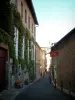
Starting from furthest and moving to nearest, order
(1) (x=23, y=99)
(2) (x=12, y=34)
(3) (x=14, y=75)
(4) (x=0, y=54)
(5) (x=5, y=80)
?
1. (3) (x=14, y=75)
2. (2) (x=12, y=34)
3. (5) (x=5, y=80)
4. (4) (x=0, y=54)
5. (1) (x=23, y=99)

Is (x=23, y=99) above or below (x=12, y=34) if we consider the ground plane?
below

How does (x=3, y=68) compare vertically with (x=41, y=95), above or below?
above

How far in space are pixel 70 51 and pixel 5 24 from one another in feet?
17.5

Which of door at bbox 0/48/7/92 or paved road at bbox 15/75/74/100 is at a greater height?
door at bbox 0/48/7/92

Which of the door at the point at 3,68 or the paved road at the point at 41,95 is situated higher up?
the door at the point at 3,68

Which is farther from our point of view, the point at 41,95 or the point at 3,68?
the point at 3,68

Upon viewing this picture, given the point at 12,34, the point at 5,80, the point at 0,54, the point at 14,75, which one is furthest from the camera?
the point at 14,75

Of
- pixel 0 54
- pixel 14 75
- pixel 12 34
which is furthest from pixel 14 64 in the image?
pixel 0 54

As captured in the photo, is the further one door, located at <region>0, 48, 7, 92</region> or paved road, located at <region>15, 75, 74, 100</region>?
door, located at <region>0, 48, 7, 92</region>

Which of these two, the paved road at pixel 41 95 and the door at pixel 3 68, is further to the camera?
the door at pixel 3 68

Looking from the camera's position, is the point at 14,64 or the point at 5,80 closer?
the point at 5,80

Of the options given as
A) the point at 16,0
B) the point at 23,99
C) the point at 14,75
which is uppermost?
the point at 16,0

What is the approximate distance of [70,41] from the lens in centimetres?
1823

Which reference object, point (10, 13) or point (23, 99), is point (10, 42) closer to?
point (10, 13)
